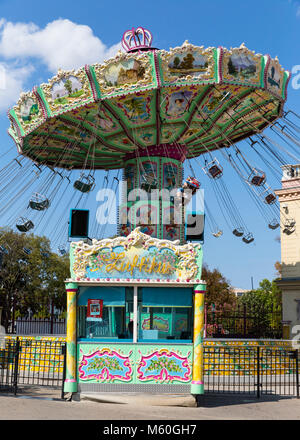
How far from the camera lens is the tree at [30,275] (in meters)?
40.1

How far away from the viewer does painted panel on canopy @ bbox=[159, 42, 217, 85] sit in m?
14.5

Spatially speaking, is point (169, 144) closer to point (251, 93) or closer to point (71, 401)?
point (251, 93)

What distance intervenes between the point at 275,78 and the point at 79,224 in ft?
25.0

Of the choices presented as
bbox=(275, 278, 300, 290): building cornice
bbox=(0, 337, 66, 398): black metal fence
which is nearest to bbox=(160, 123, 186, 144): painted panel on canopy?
bbox=(0, 337, 66, 398): black metal fence

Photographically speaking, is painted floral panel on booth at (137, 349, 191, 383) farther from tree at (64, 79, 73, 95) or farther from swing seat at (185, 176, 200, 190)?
tree at (64, 79, 73, 95)

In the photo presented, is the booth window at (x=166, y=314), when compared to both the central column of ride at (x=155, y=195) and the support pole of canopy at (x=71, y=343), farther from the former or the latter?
the central column of ride at (x=155, y=195)

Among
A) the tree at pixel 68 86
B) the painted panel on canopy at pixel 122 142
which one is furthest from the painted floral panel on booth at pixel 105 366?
the painted panel on canopy at pixel 122 142

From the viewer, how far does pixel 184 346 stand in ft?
39.1

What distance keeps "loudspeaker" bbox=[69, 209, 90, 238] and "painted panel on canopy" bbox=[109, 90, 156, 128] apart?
11.9ft

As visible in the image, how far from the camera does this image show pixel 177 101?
16.5 metres

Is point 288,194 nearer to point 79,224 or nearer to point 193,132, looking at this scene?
point 193,132

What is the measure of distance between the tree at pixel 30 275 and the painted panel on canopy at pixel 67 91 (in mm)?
25166

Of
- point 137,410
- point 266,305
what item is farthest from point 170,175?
point 266,305
